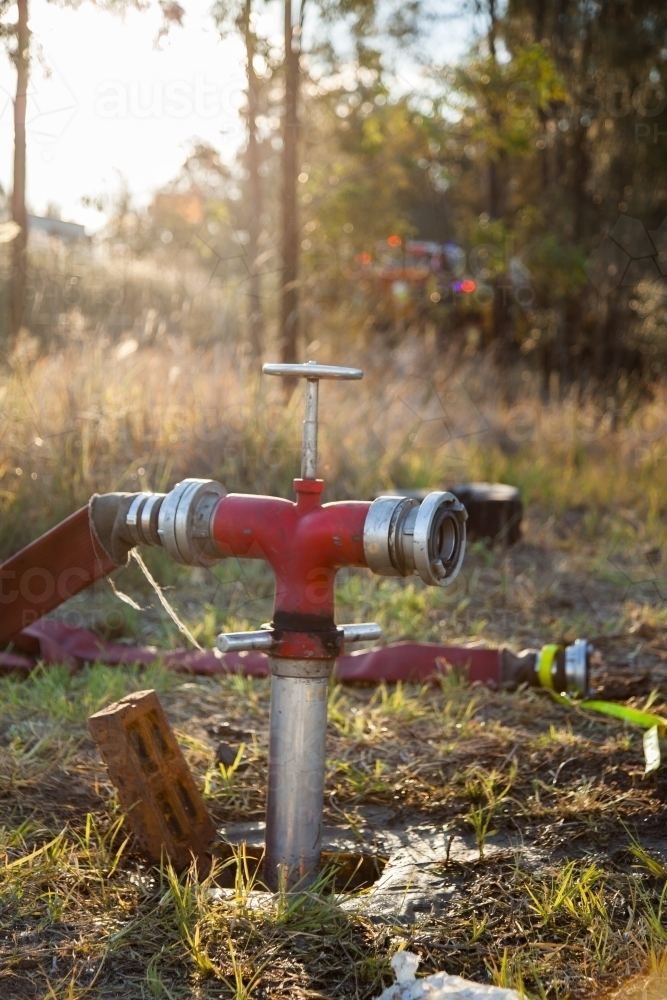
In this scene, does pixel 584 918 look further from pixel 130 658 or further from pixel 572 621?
pixel 572 621

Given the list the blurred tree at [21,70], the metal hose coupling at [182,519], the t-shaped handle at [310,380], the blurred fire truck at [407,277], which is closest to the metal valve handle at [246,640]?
the metal hose coupling at [182,519]

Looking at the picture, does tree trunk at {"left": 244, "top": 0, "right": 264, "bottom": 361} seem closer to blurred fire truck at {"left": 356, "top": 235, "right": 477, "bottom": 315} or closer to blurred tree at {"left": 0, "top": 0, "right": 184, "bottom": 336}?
blurred tree at {"left": 0, "top": 0, "right": 184, "bottom": 336}

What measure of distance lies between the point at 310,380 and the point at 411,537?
336mm

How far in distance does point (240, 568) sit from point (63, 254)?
5.83 m

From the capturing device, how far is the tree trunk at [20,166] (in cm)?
364

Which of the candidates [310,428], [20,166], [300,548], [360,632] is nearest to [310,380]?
[310,428]

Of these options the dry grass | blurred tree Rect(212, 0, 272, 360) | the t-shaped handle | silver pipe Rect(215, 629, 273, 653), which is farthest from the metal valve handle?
blurred tree Rect(212, 0, 272, 360)

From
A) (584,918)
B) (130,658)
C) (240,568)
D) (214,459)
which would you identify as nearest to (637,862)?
(584,918)

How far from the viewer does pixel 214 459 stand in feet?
13.9

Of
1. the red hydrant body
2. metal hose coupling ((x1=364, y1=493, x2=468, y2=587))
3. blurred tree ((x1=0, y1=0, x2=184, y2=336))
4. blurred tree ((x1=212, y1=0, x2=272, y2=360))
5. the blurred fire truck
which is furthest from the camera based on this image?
the blurred fire truck

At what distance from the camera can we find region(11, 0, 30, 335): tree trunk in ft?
12.0

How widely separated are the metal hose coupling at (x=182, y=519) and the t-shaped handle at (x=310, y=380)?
0.18 meters

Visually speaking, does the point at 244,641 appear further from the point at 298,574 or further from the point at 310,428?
the point at 310,428

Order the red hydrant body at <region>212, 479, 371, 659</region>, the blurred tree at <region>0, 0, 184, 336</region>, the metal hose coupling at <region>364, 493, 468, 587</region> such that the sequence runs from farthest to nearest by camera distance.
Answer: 1. the blurred tree at <region>0, 0, 184, 336</region>
2. the red hydrant body at <region>212, 479, 371, 659</region>
3. the metal hose coupling at <region>364, 493, 468, 587</region>
